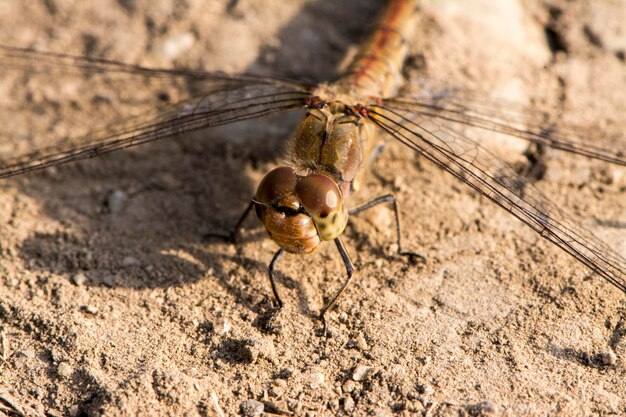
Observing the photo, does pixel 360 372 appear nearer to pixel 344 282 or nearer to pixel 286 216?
pixel 344 282

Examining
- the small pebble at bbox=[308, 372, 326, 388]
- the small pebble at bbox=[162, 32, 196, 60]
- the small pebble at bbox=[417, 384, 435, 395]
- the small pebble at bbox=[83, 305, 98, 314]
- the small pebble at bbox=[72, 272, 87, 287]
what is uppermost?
the small pebble at bbox=[162, 32, 196, 60]

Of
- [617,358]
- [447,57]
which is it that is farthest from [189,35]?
[617,358]

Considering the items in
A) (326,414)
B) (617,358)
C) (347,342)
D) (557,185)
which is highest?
(557,185)

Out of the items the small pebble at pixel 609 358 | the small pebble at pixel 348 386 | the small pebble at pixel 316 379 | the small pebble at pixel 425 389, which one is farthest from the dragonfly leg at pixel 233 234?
the small pebble at pixel 609 358

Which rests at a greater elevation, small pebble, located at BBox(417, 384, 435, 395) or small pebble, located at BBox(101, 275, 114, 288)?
small pebble, located at BBox(417, 384, 435, 395)

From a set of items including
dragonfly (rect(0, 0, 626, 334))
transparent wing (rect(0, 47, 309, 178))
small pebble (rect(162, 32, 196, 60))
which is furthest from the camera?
small pebble (rect(162, 32, 196, 60))

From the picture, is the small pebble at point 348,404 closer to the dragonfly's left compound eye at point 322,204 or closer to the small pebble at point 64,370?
the dragonfly's left compound eye at point 322,204

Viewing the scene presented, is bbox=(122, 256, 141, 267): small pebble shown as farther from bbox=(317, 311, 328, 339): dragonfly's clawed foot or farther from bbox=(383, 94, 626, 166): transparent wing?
bbox=(383, 94, 626, 166): transparent wing

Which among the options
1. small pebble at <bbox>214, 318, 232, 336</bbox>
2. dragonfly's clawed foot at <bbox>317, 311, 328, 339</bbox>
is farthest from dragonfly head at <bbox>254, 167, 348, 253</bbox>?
small pebble at <bbox>214, 318, 232, 336</bbox>

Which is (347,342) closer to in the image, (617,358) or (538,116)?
(617,358)
